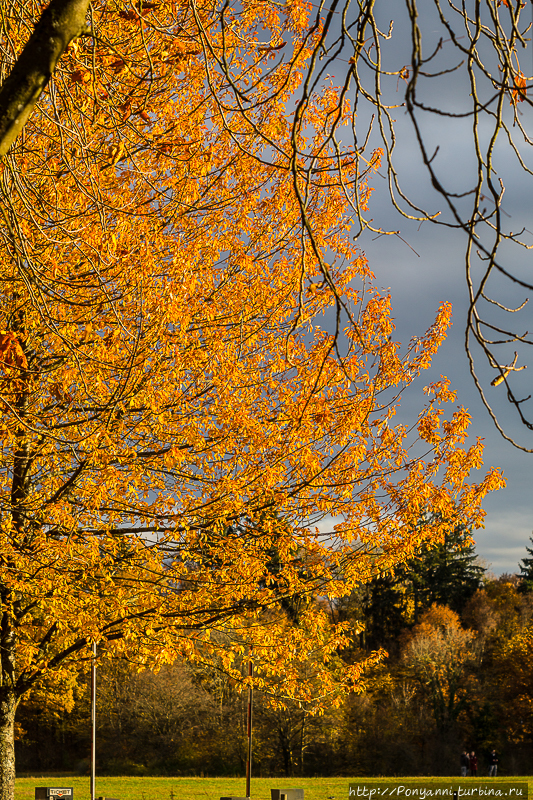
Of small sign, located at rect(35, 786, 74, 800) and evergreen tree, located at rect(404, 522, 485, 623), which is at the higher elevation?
evergreen tree, located at rect(404, 522, 485, 623)

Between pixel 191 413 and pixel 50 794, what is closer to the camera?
pixel 191 413

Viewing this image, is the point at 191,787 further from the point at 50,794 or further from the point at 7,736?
the point at 7,736

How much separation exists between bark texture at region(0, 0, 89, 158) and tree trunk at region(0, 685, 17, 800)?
7270mm

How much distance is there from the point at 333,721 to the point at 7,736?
27747 millimetres

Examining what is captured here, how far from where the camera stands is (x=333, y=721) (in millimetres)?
32406

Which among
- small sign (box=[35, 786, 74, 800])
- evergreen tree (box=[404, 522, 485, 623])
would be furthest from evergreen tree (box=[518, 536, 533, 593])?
small sign (box=[35, 786, 74, 800])

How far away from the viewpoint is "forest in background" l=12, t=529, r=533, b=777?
32.4 metres

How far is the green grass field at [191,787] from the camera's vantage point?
765 inches

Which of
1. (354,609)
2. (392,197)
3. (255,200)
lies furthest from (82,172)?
(354,609)

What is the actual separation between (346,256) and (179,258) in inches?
101

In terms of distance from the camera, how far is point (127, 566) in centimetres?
670

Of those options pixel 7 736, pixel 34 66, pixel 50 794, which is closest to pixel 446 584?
pixel 50 794

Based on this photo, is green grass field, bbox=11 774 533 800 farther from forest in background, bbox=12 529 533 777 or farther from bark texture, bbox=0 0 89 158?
bark texture, bbox=0 0 89 158

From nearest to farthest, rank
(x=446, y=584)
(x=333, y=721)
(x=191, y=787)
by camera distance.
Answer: (x=191, y=787) < (x=333, y=721) < (x=446, y=584)
